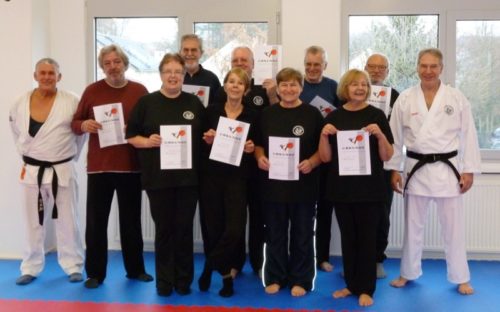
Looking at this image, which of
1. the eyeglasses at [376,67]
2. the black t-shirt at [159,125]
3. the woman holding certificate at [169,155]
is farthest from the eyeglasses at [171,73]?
the eyeglasses at [376,67]

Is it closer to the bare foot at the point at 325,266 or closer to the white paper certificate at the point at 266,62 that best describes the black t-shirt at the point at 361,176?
the white paper certificate at the point at 266,62

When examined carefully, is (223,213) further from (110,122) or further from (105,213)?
(110,122)

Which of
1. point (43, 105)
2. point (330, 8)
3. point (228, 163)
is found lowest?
point (228, 163)

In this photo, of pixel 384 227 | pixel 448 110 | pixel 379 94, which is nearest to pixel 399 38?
pixel 379 94

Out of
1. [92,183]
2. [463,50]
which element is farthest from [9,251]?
[463,50]

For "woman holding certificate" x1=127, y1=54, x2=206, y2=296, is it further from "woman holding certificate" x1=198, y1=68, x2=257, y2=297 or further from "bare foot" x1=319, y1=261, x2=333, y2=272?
"bare foot" x1=319, y1=261, x2=333, y2=272

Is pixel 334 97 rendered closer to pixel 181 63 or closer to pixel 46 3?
pixel 181 63

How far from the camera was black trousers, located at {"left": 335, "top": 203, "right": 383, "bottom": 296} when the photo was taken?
3.57 metres

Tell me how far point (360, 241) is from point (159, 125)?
167 centimetres

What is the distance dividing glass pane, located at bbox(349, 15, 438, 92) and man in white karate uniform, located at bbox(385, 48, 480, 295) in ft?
3.83

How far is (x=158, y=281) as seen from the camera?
376 cm

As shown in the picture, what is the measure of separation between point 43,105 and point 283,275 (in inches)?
93.8

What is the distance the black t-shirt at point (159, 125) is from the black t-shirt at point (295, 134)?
0.51m

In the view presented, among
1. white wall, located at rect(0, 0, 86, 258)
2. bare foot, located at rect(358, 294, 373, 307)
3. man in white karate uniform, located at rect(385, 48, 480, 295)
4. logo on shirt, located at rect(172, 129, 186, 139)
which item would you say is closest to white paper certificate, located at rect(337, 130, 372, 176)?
man in white karate uniform, located at rect(385, 48, 480, 295)
